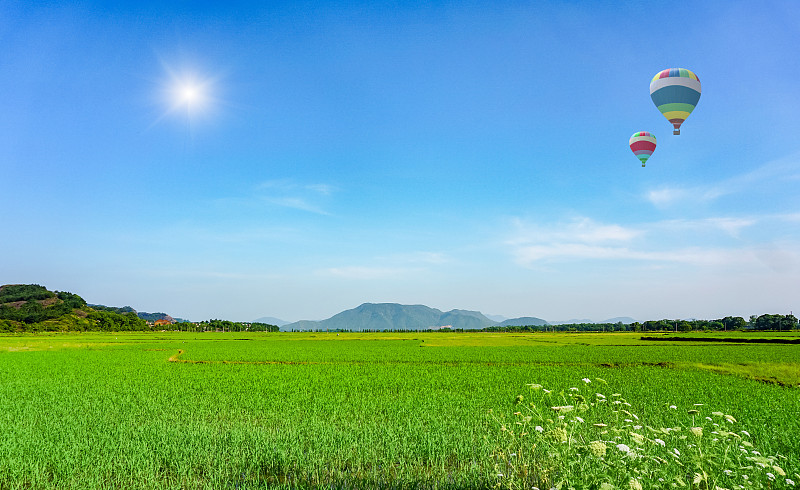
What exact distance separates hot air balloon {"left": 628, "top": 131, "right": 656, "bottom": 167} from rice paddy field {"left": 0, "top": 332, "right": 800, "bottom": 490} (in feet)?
55.9

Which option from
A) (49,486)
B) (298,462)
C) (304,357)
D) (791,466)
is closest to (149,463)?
(49,486)

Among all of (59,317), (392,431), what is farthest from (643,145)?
(59,317)

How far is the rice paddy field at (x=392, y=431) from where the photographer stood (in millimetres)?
6988

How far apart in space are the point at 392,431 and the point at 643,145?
1226 inches

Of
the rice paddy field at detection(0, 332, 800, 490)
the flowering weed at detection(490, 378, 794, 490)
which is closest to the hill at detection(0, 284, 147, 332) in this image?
the rice paddy field at detection(0, 332, 800, 490)

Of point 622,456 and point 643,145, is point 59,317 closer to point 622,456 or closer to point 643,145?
point 643,145

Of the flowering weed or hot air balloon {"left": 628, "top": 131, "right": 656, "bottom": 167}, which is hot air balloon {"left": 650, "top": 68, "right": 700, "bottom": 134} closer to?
hot air balloon {"left": 628, "top": 131, "right": 656, "bottom": 167}

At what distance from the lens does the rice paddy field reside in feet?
22.9

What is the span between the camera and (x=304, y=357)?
38.2 m

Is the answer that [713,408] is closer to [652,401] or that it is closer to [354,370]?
[652,401]

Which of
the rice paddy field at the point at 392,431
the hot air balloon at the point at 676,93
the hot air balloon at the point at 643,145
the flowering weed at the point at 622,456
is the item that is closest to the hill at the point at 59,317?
A: the rice paddy field at the point at 392,431

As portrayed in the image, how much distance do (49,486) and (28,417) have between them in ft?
23.6

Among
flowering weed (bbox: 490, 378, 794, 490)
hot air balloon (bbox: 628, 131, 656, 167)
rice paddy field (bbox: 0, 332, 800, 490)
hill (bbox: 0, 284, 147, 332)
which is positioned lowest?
rice paddy field (bbox: 0, 332, 800, 490)

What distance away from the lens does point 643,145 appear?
33.4 meters
